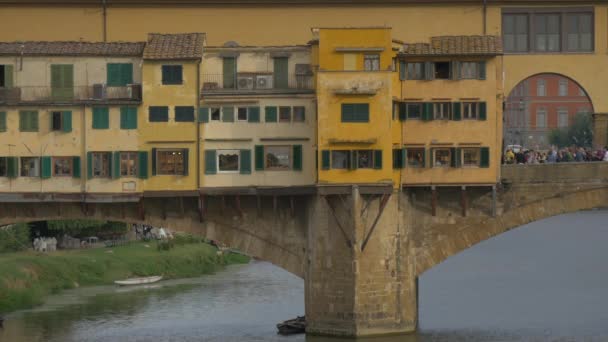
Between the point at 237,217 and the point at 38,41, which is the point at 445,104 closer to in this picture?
the point at 237,217

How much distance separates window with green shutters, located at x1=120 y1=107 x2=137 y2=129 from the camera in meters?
59.4

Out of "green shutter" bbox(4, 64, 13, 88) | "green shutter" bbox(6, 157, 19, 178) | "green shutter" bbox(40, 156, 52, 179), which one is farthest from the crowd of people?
"green shutter" bbox(4, 64, 13, 88)

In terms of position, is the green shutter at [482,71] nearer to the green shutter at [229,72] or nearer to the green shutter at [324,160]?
the green shutter at [324,160]

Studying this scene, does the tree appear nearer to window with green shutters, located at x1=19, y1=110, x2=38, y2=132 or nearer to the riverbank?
the riverbank

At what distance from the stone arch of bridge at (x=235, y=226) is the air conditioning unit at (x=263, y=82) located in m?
4.45

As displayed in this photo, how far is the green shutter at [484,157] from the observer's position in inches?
2346

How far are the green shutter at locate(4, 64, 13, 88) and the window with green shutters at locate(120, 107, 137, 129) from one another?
4.10 metres

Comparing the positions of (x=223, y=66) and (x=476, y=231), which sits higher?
(x=223, y=66)

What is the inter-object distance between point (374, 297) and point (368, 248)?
169cm

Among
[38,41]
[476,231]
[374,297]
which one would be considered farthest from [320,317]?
[38,41]

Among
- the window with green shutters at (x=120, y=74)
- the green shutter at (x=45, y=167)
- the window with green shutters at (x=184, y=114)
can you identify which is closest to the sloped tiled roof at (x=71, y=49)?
the window with green shutters at (x=120, y=74)

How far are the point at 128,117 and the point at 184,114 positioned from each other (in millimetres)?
1983

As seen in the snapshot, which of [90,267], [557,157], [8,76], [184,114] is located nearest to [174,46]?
[184,114]

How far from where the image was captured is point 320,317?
59156 millimetres
